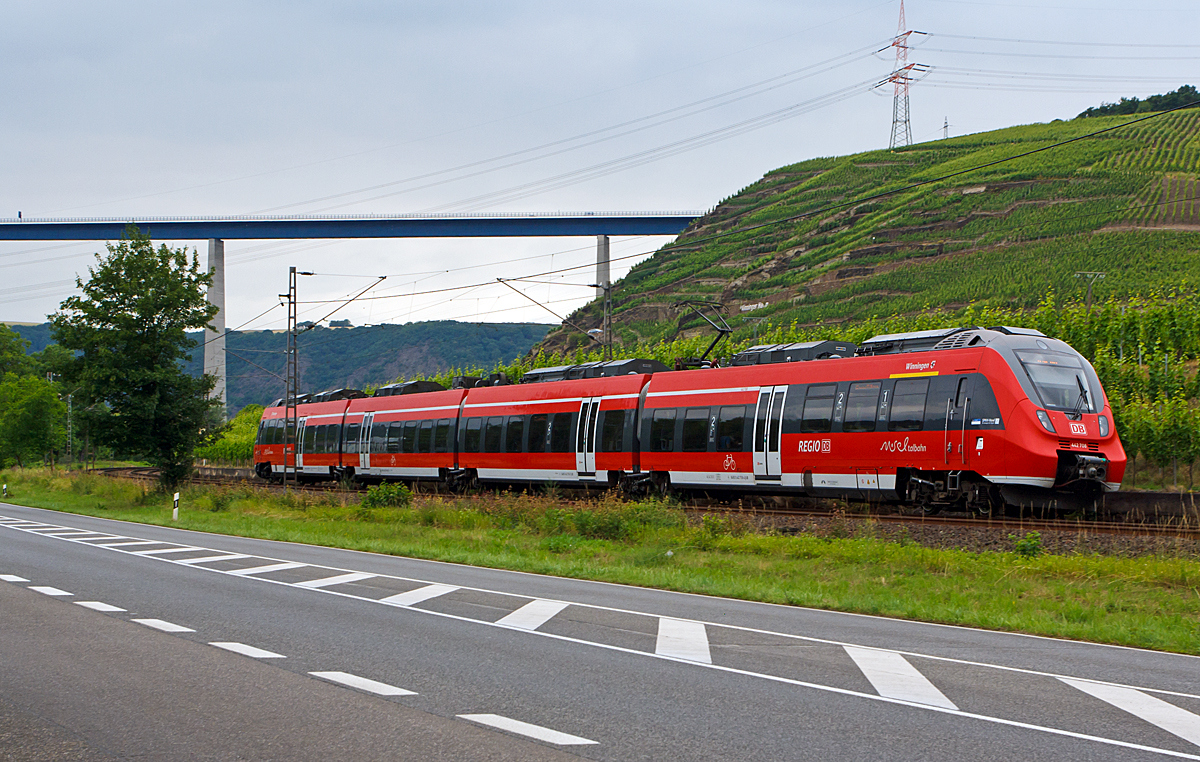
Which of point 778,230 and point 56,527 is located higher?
point 778,230

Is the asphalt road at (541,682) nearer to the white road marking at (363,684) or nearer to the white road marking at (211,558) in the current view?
the white road marking at (363,684)

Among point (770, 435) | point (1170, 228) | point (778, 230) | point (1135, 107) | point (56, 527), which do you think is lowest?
point (56, 527)

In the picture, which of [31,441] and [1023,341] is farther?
[31,441]

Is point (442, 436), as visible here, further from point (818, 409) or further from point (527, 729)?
point (527, 729)

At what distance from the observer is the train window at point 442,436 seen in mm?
36219

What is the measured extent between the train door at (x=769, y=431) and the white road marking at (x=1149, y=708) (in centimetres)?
1605

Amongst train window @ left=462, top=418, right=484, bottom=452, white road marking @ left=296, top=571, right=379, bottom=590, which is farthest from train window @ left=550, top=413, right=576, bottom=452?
white road marking @ left=296, top=571, right=379, bottom=590

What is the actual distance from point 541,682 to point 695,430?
18.9 m

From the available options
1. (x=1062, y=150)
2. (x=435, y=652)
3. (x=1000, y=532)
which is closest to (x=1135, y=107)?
(x=1062, y=150)

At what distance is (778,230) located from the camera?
127 m

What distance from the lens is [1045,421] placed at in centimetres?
1895

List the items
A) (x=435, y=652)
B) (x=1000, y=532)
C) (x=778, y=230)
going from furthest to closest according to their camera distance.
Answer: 1. (x=778, y=230)
2. (x=1000, y=532)
3. (x=435, y=652)

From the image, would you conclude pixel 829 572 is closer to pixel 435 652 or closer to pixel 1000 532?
pixel 1000 532

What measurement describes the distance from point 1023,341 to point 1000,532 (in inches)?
182
